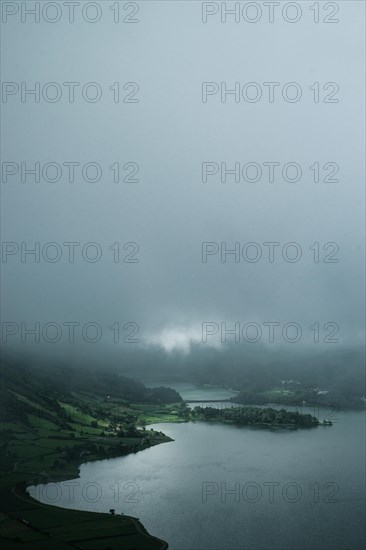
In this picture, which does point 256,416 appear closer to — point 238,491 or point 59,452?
point 59,452

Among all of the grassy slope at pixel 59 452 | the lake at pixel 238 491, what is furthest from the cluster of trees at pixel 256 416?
the lake at pixel 238 491

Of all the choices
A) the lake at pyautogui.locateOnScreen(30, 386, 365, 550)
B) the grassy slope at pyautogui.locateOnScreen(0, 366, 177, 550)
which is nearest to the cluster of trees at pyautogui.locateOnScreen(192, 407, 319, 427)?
the grassy slope at pyautogui.locateOnScreen(0, 366, 177, 550)

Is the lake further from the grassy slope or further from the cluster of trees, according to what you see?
the cluster of trees

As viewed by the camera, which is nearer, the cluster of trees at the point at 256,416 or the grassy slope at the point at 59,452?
the grassy slope at the point at 59,452

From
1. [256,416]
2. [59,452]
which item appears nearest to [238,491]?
[59,452]

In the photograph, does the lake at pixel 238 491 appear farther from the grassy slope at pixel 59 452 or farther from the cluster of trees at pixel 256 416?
the cluster of trees at pixel 256 416

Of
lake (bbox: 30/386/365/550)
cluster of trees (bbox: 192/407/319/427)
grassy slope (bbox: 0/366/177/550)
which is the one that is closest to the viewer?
grassy slope (bbox: 0/366/177/550)

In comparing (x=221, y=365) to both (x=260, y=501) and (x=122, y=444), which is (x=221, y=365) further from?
(x=260, y=501)

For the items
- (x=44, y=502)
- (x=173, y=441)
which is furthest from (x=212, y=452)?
(x=44, y=502)
